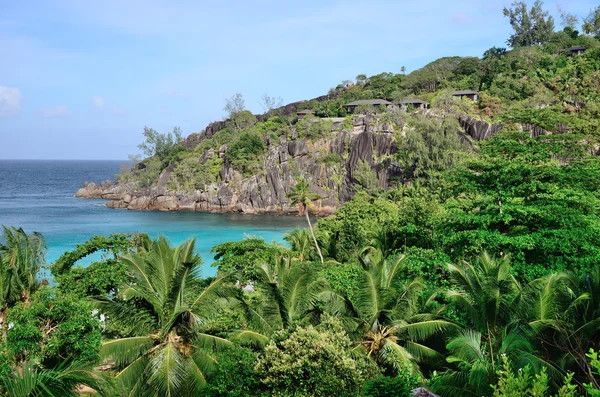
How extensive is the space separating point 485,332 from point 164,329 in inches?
284

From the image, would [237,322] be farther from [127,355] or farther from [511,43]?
[511,43]

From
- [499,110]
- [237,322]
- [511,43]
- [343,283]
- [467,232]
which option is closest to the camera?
[237,322]

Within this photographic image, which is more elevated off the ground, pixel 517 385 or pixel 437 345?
pixel 517 385

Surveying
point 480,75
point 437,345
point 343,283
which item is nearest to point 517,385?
point 437,345

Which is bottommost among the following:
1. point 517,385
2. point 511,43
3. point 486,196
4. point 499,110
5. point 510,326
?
point 510,326

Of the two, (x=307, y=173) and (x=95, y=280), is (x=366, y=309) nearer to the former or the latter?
(x=95, y=280)

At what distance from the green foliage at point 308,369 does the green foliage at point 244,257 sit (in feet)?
25.9

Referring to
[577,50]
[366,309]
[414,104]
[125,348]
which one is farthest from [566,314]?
[577,50]

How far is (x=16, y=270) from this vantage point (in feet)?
46.1

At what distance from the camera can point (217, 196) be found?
59.8 m

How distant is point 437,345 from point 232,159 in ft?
173

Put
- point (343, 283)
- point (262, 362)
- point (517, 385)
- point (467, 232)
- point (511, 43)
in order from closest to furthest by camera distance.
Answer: point (517, 385) → point (262, 362) → point (343, 283) → point (467, 232) → point (511, 43)

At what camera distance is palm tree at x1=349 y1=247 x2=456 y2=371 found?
11.5m

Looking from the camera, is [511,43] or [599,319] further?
[511,43]
